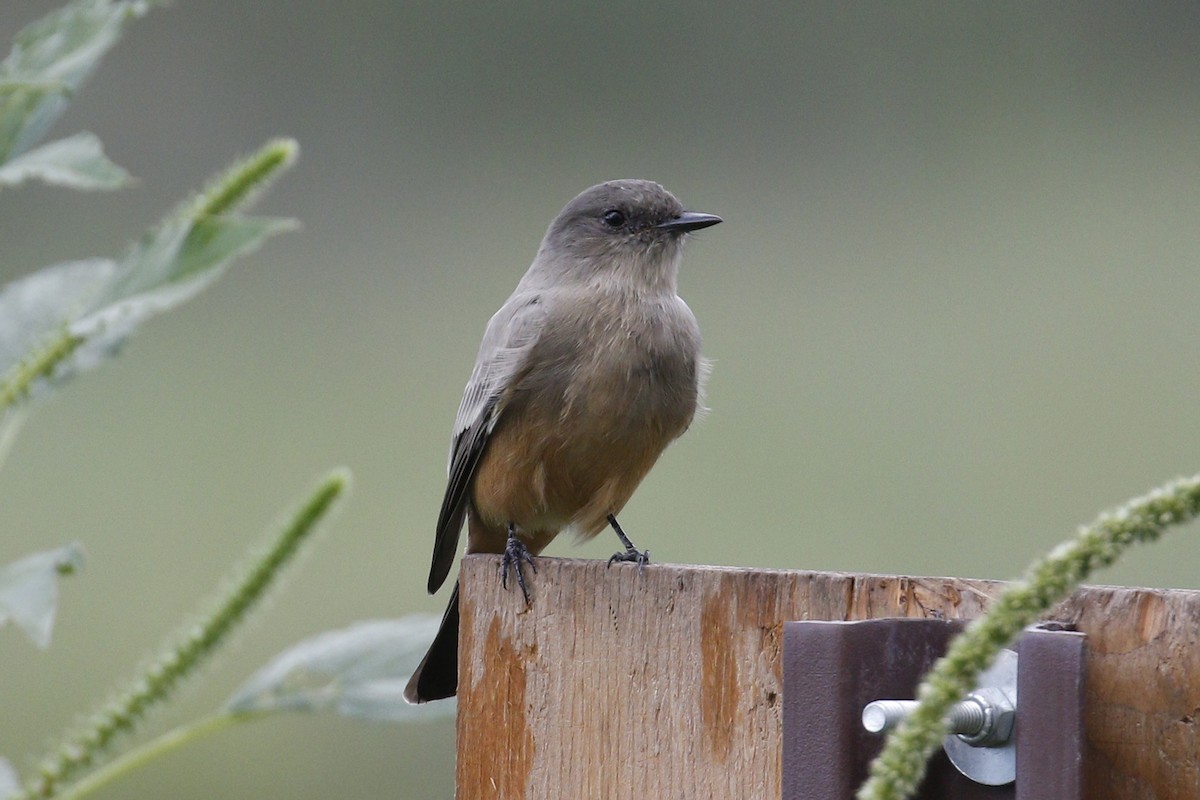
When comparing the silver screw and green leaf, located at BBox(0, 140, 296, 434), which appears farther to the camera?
green leaf, located at BBox(0, 140, 296, 434)

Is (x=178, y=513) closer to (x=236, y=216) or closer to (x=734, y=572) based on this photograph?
(x=236, y=216)

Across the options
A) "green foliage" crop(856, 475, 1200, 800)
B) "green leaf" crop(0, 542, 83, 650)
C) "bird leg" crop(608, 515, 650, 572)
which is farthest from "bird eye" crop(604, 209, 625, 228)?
"green foliage" crop(856, 475, 1200, 800)

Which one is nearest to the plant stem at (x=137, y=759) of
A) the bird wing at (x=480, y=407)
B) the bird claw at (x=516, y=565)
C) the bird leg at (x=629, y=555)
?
the bird claw at (x=516, y=565)

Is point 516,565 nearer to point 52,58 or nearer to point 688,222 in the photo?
point 52,58

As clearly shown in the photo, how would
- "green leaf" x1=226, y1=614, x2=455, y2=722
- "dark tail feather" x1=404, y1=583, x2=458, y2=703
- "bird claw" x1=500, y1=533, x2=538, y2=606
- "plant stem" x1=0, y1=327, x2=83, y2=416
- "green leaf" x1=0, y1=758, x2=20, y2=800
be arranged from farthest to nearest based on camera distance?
1. "dark tail feather" x1=404, y1=583, x2=458, y2=703
2. "green leaf" x1=226, y1=614, x2=455, y2=722
3. "bird claw" x1=500, y1=533, x2=538, y2=606
4. "plant stem" x1=0, y1=327, x2=83, y2=416
5. "green leaf" x1=0, y1=758, x2=20, y2=800

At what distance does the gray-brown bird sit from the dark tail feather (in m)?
0.07

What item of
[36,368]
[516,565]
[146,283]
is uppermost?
[146,283]

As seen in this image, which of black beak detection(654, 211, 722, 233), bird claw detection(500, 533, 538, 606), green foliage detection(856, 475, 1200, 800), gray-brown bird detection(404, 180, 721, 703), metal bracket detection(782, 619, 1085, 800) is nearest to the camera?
green foliage detection(856, 475, 1200, 800)

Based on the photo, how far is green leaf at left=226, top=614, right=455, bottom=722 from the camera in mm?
2184

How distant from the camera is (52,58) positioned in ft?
6.88

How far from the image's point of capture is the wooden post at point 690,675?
1.25 metres

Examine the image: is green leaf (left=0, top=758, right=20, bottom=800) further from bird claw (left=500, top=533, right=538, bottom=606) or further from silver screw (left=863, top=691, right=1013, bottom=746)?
silver screw (left=863, top=691, right=1013, bottom=746)

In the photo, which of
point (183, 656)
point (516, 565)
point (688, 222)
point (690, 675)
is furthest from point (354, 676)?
point (688, 222)

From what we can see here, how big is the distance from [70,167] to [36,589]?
58cm
